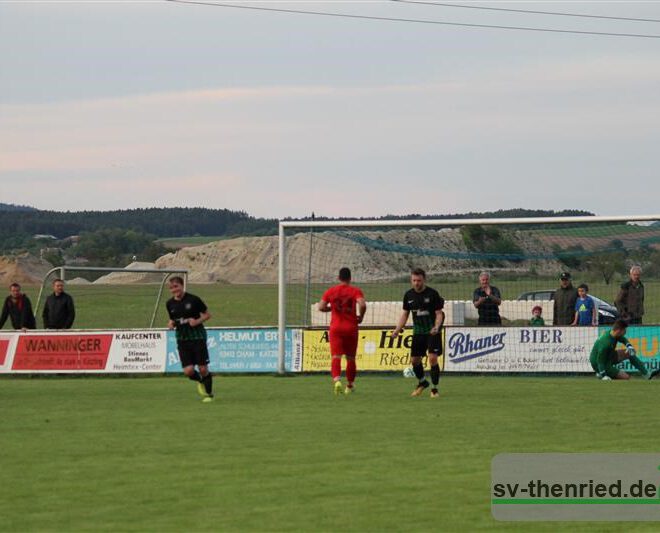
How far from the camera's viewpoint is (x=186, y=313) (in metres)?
20.6

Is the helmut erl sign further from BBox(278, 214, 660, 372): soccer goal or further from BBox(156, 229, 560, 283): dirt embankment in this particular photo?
BBox(156, 229, 560, 283): dirt embankment

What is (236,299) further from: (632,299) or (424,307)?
(424,307)

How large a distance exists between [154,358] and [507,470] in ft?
59.0

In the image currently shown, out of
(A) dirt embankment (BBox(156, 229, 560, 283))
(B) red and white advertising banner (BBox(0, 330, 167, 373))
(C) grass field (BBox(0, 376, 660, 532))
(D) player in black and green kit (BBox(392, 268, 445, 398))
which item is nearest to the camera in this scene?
(C) grass field (BBox(0, 376, 660, 532))

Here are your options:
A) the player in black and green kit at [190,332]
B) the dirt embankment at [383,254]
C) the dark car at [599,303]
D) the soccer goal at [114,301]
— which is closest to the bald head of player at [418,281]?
the player in black and green kit at [190,332]

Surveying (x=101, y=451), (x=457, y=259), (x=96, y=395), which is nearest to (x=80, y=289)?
(x=457, y=259)

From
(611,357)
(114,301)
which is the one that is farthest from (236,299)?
(611,357)

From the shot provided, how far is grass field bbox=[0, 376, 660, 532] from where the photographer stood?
980 centimetres

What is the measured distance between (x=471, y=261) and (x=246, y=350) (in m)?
5.64

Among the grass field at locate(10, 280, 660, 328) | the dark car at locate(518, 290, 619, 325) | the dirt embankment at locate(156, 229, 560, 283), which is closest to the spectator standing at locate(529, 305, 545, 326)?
the grass field at locate(10, 280, 660, 328)

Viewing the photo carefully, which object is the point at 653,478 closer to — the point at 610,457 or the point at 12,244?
the point at 610,457

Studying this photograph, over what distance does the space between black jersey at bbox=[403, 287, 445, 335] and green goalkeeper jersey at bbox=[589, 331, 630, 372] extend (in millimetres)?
4911

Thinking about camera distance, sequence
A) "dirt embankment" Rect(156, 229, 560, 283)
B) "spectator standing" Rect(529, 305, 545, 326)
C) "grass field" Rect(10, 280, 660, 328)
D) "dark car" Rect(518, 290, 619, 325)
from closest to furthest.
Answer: "spectator standing" Rect(529, 305, 545, 326)
"grass field" Rect(10, 280, 660, 328)
"dirt embankment" Rect(156, 229, 560, 283)
"dark car" Rect(518, 290, 619, 325)

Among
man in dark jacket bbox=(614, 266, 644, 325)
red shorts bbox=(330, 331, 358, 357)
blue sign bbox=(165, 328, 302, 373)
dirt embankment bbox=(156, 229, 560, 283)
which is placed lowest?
→ blue sign bbox=(165, 328, 302, 373)
